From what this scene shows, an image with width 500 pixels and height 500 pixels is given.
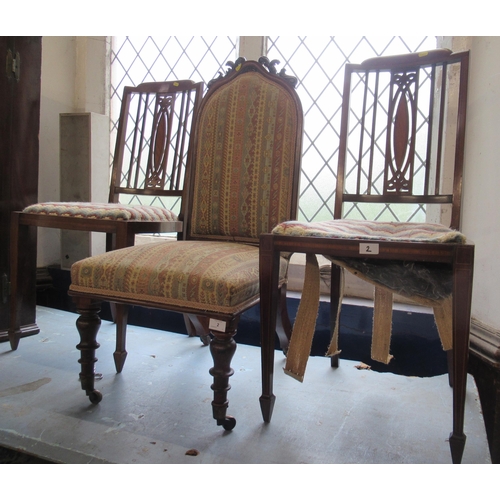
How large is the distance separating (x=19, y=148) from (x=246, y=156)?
3.16 feet

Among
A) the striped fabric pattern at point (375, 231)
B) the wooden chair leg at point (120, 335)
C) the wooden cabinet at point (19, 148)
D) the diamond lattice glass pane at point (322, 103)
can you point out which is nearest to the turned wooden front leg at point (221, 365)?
the striped fabric pattern at point (375, 231)

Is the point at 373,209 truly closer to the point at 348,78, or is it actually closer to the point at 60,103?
the point at 348,78

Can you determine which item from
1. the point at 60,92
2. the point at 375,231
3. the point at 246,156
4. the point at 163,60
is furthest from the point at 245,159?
the point at 60,92

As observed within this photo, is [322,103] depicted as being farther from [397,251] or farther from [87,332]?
[87,332]

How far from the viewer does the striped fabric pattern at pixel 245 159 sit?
1.44m

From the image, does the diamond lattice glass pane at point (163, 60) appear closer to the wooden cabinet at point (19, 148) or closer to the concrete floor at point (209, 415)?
the wooden cabinet at point (19, 148)

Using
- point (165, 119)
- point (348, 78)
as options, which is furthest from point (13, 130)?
point (348, 78)

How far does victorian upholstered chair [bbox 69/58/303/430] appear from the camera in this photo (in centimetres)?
106

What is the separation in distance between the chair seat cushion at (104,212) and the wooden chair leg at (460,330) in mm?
959

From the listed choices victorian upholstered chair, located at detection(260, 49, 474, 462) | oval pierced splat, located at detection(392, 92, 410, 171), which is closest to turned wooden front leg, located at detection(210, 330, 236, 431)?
victorian upholstered chair, located at detection(260, 49, 474, 462)

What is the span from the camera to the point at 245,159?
148cm

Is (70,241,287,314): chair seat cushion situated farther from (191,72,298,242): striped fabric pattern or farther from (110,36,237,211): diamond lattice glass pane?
(110,36,237,211): diamond lattice glass pane

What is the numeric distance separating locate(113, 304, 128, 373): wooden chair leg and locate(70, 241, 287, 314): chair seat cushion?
0.27 metres

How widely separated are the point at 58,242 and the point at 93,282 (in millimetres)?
1682
